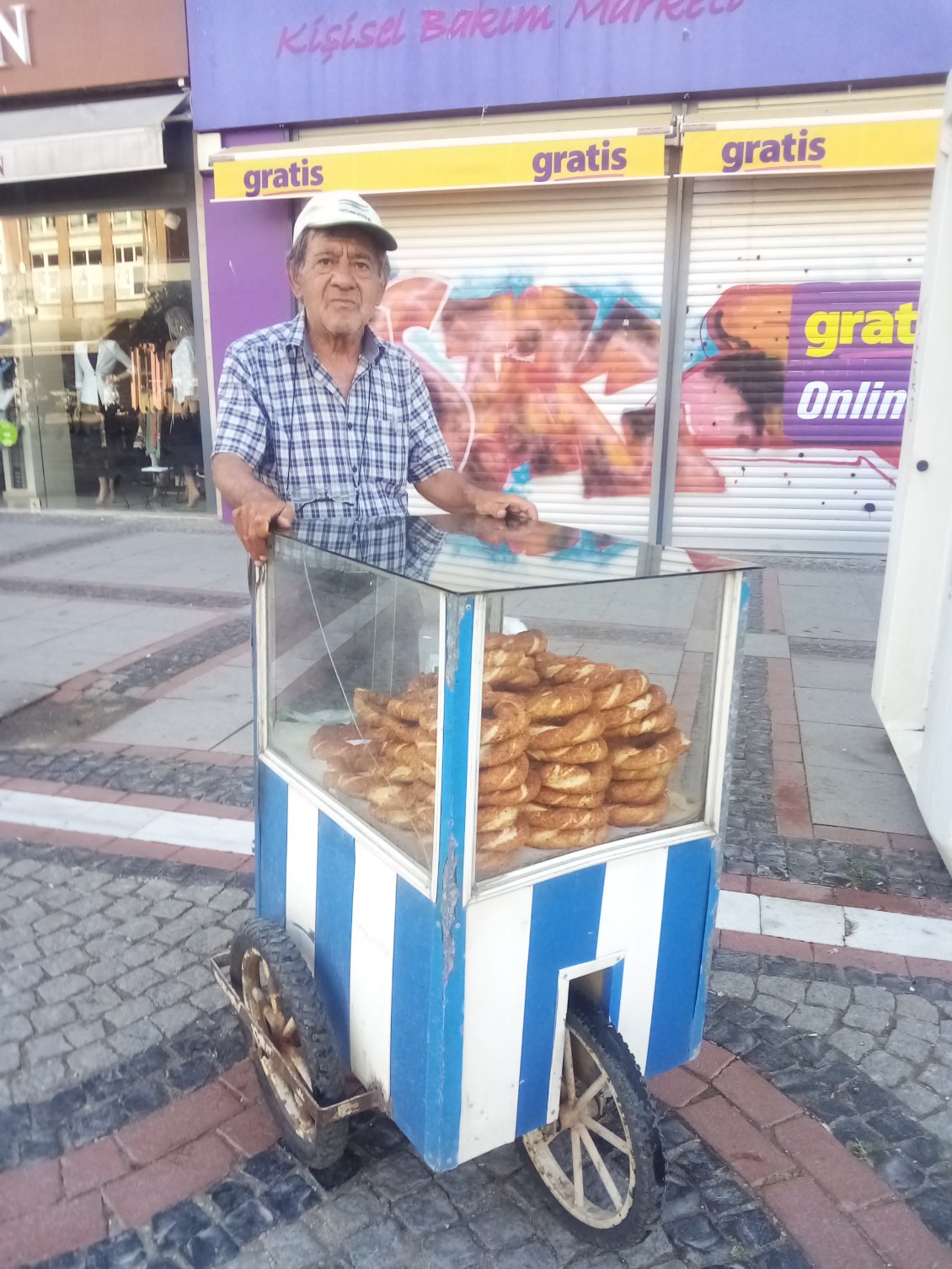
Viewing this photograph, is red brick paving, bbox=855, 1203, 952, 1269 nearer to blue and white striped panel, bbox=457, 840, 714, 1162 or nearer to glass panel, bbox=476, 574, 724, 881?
blue and white striped panel, bbox=457, 840, 714, 1162

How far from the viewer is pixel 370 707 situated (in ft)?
7.18

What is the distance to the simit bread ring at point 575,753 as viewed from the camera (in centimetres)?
195

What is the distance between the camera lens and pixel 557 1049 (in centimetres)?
201

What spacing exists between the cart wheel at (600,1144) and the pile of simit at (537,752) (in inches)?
16.6

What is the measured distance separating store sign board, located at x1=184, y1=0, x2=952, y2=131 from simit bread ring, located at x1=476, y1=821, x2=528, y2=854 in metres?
8.55

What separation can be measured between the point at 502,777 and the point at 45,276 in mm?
12012

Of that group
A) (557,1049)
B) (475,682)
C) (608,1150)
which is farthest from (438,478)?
(608,1150)

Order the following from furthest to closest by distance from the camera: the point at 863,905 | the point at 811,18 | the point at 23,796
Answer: the point at 811,18, the point at 23,796, the point at 863,905

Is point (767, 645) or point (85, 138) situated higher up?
point (85, 138)

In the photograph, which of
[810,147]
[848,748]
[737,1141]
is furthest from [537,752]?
[810,147]

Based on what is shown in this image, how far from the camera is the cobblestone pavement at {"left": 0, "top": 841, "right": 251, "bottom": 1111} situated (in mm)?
→ 2688

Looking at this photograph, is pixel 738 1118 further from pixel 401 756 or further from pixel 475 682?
pixel 475 682

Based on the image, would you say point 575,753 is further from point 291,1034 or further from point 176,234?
point 176,234

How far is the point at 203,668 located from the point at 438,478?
3.42m
